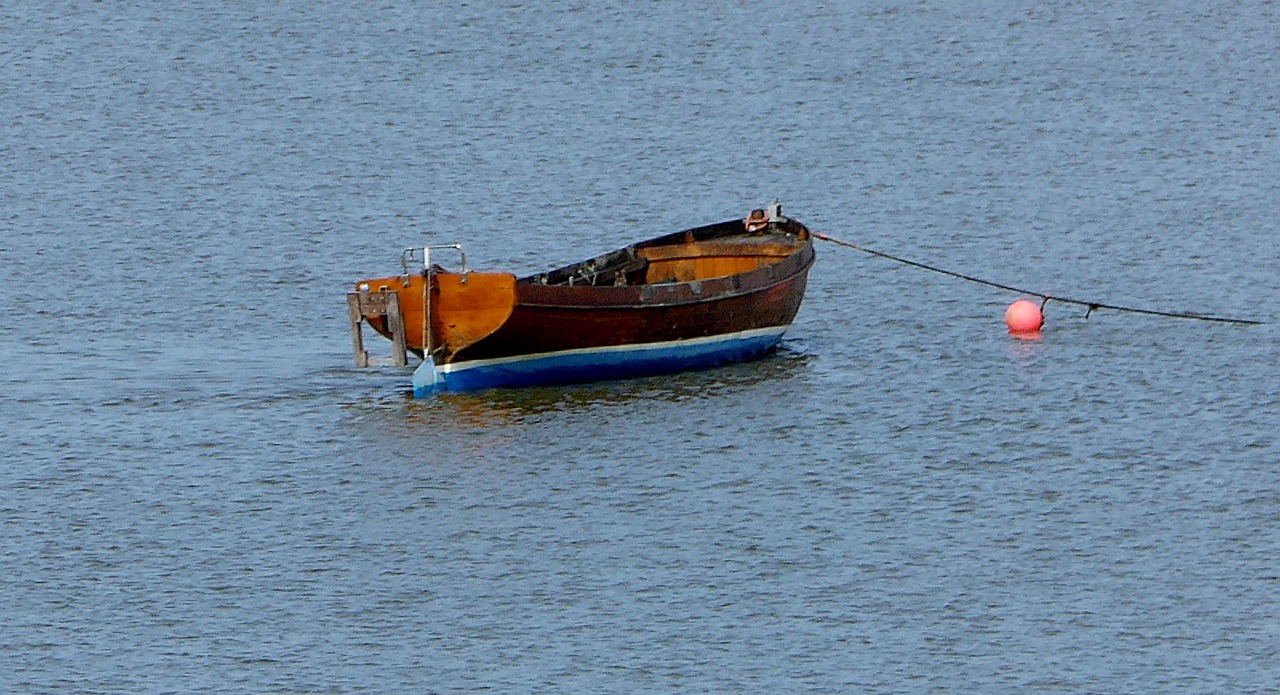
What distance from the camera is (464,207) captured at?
48.8 meters

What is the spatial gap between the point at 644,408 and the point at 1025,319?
8171 mm

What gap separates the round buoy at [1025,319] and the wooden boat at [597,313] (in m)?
3.79

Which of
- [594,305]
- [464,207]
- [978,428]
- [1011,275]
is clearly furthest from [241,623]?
[464,207]

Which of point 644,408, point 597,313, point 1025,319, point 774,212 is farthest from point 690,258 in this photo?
point 1025,319

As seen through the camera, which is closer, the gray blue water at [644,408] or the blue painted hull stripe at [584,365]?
the gray blue water at [644,408]

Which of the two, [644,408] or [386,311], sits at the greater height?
[386,311]

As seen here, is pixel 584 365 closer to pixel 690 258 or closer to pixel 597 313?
pixel 597 313

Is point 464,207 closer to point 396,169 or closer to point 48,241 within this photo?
point 396,169

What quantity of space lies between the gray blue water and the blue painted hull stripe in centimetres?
28

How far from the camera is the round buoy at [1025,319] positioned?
121ft

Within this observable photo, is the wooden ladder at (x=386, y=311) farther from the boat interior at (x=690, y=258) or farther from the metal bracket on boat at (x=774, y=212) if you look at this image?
the metal bracket on boat at (x=774, y=212)

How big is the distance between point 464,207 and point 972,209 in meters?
10.7

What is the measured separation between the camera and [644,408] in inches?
1238

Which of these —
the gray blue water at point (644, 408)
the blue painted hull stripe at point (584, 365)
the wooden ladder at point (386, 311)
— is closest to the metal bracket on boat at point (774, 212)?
the gray blue water at point (644, 408)
